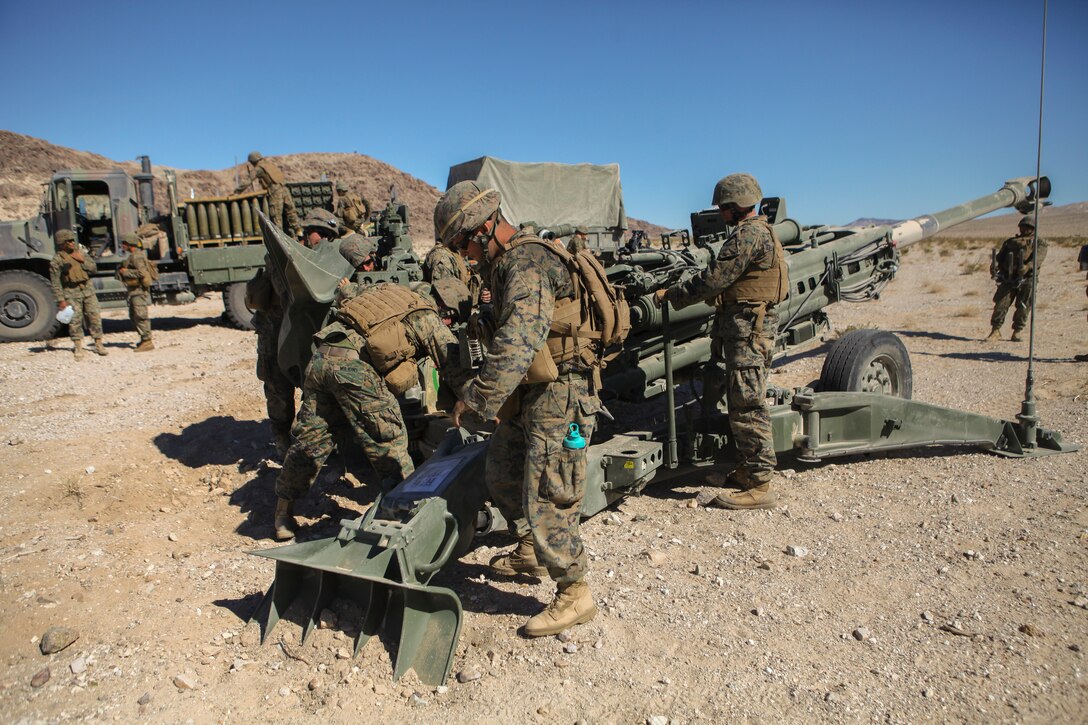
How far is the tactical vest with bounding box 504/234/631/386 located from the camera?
310 centimetres

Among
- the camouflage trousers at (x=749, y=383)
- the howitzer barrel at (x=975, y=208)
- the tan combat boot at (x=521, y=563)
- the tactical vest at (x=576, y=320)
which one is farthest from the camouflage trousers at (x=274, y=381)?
the howitzer barrel at (x=975, y=208)

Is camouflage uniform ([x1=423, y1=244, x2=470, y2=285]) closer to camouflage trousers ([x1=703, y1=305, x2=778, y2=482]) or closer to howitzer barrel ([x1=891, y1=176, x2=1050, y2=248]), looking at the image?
camouflage trousers ([x1=703, y1=305, x2=778, y2=482])

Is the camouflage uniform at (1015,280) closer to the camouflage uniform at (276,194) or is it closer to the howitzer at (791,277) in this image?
the howitzer at (791,277)

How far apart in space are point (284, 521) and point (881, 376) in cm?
449

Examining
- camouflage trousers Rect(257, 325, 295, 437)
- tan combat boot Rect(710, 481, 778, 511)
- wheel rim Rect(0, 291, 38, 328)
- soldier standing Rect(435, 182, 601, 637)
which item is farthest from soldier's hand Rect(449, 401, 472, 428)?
wheel rim Rect(0, 291, 38, 328)

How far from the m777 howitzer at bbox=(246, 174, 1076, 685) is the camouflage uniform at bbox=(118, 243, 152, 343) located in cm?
765

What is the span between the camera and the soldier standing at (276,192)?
12164 millimetres

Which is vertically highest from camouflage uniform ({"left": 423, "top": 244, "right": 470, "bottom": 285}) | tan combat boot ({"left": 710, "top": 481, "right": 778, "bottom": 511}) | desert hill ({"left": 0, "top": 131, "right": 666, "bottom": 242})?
desert hill ({"left": 0, "top": 131, "right": 666, "bottom": 242})


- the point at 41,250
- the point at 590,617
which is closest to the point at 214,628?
the point at 590,617

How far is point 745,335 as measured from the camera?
14.5 ft

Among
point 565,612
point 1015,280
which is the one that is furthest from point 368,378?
point 1015,280

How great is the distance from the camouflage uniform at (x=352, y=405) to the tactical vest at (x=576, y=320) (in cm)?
111

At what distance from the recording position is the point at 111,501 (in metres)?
4.95

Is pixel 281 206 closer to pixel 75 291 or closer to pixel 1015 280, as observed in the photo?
pixel 75 291
